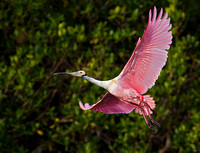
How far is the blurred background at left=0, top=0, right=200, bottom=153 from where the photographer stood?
22.7 ft

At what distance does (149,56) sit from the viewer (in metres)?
4.12

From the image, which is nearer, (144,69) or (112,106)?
(144,69)

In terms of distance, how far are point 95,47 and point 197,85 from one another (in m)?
2.14

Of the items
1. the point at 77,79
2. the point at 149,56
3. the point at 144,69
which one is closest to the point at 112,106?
the point at 144,69

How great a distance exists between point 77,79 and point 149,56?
119 inches

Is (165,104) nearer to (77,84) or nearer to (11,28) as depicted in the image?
(77,84)

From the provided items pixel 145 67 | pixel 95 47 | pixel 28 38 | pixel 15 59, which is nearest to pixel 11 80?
pixel 15 59

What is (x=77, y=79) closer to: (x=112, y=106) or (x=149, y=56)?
(x=112, y=106)

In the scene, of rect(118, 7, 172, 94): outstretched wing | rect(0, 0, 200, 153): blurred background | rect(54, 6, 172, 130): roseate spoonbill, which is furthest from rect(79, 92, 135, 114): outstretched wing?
rect(0, 0, 200, 153): blurred background

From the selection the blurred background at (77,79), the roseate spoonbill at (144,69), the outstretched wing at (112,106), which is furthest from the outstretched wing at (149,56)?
the blurred background at (77,79)

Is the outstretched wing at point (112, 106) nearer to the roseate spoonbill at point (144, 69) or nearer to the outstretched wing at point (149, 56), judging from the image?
the roseate spoonbill at point (144, 69)

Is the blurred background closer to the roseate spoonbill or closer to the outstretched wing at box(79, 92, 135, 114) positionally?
the outstretched wing at box(79, 92, 135, 114)

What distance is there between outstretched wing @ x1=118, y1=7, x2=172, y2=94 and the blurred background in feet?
7.68

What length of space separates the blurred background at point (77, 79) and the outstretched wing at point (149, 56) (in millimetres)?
2340
